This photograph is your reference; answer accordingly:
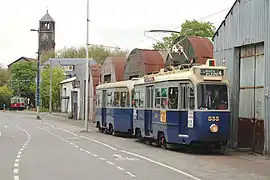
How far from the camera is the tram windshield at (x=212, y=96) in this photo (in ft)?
67.8

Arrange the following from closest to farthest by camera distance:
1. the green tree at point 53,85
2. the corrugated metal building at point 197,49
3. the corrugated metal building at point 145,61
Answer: the corrugated metal building at point 197,49
the corrugated metal building at point 145,61
the green tree at point 53,85

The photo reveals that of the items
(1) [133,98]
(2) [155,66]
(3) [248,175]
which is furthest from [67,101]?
(3) [248,175]

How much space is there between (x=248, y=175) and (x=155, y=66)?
2618 cm

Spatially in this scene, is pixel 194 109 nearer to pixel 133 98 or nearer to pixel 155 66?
pixel 133 98

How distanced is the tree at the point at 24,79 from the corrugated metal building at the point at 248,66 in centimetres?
10139

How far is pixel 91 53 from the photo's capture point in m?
105

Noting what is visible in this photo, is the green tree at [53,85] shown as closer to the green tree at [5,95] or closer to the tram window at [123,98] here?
the green tree at [5,95]

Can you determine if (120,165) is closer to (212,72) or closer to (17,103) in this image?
(212,72)

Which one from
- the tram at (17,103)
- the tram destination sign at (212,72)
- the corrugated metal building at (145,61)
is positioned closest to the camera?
the tram destination sign at (212,72)

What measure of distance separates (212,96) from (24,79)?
354ft

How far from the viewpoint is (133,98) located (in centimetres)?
2948

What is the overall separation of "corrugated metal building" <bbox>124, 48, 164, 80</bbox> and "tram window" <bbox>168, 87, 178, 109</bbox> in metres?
17.4

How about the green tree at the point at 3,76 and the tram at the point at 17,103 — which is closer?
the tram at the point at 17,103

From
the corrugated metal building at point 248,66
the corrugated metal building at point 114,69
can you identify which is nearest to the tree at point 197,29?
the corrugated metal building at point 114,69
